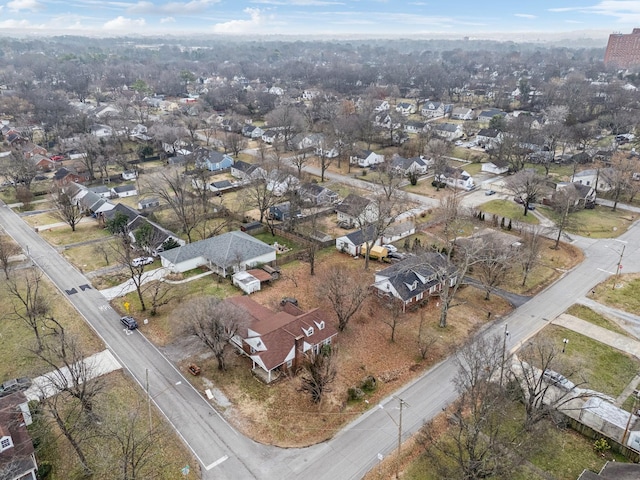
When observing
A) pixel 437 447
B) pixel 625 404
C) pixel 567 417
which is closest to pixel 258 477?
pixel 437 447

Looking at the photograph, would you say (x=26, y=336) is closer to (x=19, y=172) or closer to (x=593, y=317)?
(x=19, y=172)

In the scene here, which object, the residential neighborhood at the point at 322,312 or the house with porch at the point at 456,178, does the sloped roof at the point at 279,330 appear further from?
the house with porch at the point at 456,178

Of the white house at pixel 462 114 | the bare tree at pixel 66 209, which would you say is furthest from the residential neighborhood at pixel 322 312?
the white house at pixel 462 114

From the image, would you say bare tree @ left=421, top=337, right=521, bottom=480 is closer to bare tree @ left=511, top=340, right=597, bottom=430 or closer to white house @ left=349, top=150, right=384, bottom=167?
bare tree @ left=511, top=340, right=597, bottom=430

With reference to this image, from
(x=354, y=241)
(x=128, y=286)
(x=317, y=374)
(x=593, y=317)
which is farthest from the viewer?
(x=354, y=241)

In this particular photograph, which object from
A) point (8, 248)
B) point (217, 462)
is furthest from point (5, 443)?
point (8, 248)

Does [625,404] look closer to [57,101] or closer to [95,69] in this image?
[57,101]
